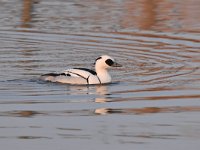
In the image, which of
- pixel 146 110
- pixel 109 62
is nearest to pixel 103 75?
pixel 109 62

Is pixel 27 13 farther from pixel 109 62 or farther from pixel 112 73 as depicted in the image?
pixel 109 62

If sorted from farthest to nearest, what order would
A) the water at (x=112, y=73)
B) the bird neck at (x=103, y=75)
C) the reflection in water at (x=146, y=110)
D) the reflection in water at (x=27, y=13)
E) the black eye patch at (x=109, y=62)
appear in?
the reflection in water at (x=27, y=13)
the black eye patch at (x=109, y=62)
the bird neck at (x=103, y=75)
the reflection in water at (x=146, y=110)
the water at (x=112, y=73)

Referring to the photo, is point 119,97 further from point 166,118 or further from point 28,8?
point 28,8

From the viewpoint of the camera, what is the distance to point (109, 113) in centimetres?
1330

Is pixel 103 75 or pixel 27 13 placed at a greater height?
pixel 27 13

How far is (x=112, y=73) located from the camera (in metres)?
18.5

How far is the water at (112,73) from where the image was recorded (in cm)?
1164

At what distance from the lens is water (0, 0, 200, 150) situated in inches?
458

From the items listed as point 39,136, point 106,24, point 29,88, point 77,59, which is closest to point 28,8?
point 106,24

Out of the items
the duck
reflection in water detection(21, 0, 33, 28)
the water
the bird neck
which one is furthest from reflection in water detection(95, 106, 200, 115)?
reflection in water detection(21, 0, 33, 28)

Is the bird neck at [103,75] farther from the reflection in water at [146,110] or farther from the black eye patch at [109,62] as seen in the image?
the reflection in water at [146,110]

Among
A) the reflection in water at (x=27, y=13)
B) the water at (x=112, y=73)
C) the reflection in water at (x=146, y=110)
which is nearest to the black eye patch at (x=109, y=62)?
the water at (x=112, y=73)

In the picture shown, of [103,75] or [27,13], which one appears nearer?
[103,75]

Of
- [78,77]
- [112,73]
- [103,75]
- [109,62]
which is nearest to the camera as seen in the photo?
[78,77]
